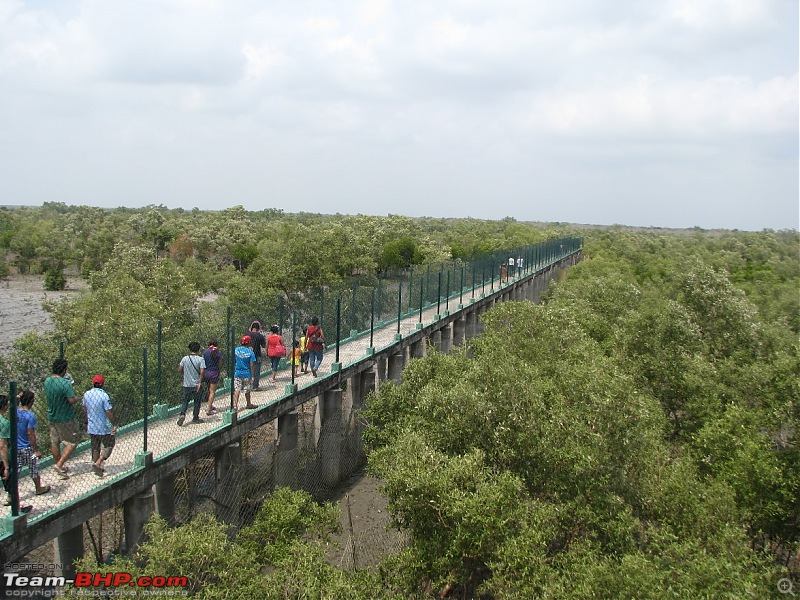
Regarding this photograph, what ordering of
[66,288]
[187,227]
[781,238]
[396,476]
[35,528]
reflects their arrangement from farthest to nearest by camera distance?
[781,238], [187,227], [66,288], [396,476], [35,528]

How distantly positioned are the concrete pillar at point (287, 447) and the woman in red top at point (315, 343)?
1682mm

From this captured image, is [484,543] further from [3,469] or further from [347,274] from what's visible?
[347,274]

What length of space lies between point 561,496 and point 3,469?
9.74 metres

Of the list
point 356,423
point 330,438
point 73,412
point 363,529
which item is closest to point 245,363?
point 73,412

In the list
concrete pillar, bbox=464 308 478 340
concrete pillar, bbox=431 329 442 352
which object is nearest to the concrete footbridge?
concrete pillar, bbox=431 329 442 352

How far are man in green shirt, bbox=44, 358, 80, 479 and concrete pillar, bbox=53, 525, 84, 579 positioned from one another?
1.21 meters

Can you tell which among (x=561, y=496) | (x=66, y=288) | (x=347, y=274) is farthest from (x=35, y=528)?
(x=66, y=288)

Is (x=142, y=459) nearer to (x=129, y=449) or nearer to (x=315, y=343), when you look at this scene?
(x=129, y=449)

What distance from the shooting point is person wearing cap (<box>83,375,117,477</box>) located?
38.0 feet

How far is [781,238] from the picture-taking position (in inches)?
5305

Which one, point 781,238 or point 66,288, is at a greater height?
point 781,238

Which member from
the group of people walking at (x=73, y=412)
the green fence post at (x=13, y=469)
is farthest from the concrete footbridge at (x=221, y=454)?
the group of people walking at (x=73, y=412)

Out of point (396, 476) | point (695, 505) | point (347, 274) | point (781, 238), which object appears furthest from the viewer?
point (781, 238)

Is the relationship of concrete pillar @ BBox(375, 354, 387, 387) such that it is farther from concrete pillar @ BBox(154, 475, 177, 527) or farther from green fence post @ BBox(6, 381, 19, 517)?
green fence post @ BBox(6, 381, 19, 517)
